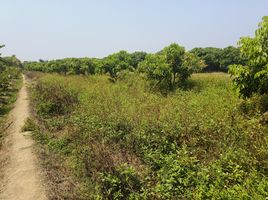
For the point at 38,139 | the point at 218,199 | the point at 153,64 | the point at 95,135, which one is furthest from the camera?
the point at 153,64

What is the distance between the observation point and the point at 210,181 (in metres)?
5.41

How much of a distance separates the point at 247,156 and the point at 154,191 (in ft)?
6.35

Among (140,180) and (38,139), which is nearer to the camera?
(140,180)

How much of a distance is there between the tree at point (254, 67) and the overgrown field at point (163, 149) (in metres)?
0.58

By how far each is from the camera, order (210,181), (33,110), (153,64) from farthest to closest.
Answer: (153,64)
(33,110)
(210,181)

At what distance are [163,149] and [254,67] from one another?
376 centimetres

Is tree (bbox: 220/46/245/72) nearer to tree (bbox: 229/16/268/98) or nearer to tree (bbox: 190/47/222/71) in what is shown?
tree (bbox: 190/47/222/71)

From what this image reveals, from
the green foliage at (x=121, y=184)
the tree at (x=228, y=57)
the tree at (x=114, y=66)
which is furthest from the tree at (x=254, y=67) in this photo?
the tree at (x=228, y=57)

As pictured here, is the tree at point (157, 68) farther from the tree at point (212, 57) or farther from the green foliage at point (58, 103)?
the tree at point (212, 57)

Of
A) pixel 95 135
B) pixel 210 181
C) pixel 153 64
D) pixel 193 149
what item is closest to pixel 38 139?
pixel 95 135

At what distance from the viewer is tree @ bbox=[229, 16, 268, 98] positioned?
834cm

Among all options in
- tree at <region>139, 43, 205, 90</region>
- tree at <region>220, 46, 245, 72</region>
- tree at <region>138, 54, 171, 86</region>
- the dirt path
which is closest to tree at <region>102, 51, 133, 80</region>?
tree at <region>138, 54, 171, 86</region>

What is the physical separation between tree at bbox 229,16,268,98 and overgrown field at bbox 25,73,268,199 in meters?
0.58

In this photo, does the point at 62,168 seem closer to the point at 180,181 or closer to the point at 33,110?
the point at 180,181
